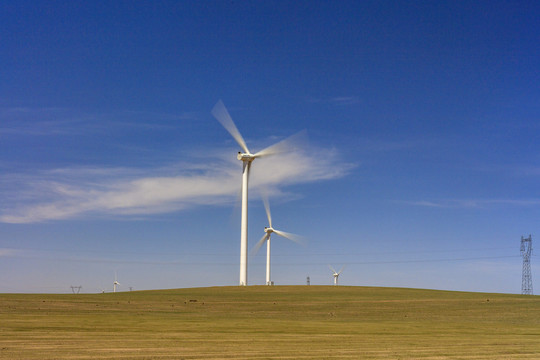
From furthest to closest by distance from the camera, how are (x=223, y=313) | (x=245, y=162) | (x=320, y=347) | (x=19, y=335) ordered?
(x=245, y=162) → (x=223, y=313) → (x=19, y=335) → (x=320, y=347)

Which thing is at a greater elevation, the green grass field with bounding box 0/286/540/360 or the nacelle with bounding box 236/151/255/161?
the nacelle with bounding box 236/151/255/161

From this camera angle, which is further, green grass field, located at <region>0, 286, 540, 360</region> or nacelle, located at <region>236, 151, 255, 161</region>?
nacelle, located at <region>236, 151, 255, 161</region>

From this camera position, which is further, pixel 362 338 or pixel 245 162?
pixel 245 162

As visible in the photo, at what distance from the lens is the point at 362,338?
32.6 metres

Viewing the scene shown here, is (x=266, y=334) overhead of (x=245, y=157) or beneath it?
beneath

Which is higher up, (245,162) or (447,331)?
(245,162)

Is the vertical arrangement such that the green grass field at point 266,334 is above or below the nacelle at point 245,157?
below

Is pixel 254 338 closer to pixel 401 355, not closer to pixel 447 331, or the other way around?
pixel 401 355

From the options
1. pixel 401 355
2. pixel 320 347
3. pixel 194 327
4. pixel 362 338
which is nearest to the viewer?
pixel 401 355

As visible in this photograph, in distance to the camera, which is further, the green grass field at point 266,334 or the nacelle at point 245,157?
the nacelle at point 245,157

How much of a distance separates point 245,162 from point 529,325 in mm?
56558

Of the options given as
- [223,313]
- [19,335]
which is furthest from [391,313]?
[19,335]

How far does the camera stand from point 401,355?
2500cm

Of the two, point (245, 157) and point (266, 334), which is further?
point (245, 157)
